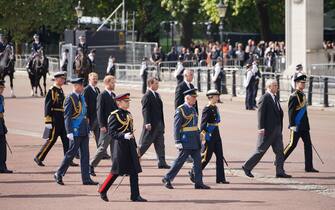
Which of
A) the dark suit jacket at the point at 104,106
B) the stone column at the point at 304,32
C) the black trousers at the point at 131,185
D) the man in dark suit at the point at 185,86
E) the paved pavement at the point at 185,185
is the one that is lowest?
the paved pavement at the point at 185,185

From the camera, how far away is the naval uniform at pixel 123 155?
1420cm

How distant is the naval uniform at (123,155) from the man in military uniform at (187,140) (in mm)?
1314

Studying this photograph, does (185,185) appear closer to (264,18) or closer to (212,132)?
(212,132)

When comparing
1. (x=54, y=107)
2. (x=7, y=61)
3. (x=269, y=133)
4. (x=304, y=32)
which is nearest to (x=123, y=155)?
(x=269, y=133)

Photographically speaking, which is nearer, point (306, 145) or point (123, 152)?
point (123, 152)

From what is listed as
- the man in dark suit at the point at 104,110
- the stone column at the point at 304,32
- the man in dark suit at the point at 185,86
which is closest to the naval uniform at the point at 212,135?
the man in dark suit at the point at 104,110

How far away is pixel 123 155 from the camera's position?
14.2 metres

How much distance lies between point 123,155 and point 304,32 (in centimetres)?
2480

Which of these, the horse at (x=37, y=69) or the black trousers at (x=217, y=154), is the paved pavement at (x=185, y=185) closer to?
the black trousers at (x=217, y=154)

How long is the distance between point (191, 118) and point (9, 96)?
78.2ft

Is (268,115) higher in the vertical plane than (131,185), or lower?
higher

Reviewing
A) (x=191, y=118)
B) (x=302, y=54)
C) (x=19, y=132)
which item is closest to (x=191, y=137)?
(x=191, y=118)

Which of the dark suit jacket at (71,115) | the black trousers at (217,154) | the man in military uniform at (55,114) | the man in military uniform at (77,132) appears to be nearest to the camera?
the man in military uniform at (77,132)

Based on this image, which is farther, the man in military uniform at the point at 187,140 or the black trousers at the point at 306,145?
the black trousers at the point at 306,145
